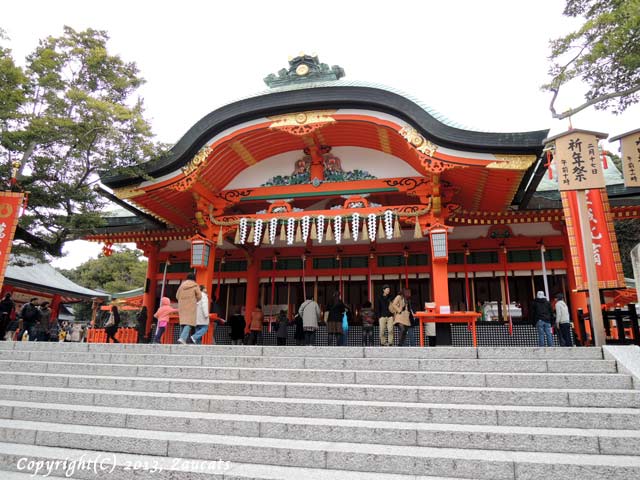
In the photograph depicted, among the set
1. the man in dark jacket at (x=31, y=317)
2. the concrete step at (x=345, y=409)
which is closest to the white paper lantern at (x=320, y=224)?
the concrete step at (x=345, y=409)

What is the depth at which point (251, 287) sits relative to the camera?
520 inches

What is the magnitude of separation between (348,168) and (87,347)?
7.29 metres

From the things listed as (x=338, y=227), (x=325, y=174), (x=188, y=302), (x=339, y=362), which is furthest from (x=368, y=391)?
A: (x=325, y=174)

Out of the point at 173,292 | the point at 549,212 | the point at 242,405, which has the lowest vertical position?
the point at 242,405

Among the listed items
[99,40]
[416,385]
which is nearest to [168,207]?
[99,40]

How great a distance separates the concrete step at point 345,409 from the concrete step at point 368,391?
10 centimetres

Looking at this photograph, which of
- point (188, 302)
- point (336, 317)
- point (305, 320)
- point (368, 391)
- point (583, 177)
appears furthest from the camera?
point (336, 317)

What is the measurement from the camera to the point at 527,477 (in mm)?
3367

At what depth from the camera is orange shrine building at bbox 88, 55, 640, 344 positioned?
31.3 feet

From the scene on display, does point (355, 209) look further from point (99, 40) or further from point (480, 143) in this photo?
point (99, 40)

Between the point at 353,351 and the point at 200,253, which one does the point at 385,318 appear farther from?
the point at 200,253

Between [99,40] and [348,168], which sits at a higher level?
[99,40]

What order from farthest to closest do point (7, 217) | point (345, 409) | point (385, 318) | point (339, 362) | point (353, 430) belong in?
point (385, 318) < point (7, 217) < point (339, 362) < point (345, 409) < point (353, 430)

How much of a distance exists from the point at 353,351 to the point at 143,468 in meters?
3.30
